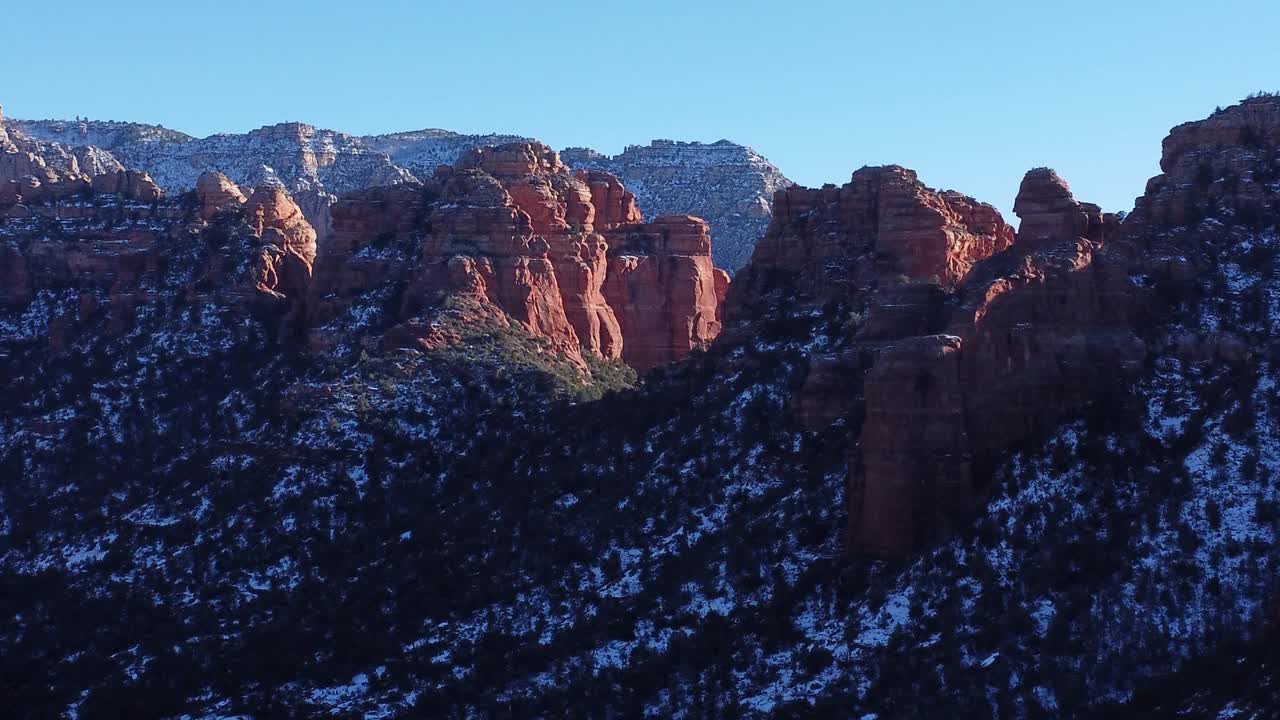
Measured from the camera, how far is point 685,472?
91.9 metres

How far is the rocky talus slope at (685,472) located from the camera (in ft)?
250

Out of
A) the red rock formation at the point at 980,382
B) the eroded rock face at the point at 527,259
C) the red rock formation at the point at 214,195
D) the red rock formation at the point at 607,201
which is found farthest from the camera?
the red rock formation at the point at 214,195

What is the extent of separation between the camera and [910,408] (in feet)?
261

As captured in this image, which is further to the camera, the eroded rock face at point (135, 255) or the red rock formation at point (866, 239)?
the eroded rock face at point (135, 255)

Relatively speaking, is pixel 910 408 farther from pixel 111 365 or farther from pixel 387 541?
pixel 111 365

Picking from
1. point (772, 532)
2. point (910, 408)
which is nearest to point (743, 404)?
point (772, 532)

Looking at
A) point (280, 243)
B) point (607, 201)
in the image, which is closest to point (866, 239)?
point (607, 201)

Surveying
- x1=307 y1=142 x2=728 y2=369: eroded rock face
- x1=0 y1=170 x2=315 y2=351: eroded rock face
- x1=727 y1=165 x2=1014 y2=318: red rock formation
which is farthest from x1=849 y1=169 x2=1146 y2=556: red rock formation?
x1=0 y1=170 x2=315 y2=351: eroded rock face

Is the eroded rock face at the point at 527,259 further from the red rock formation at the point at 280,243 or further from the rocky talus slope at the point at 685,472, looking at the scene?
the red rock formation at the point at 280,243

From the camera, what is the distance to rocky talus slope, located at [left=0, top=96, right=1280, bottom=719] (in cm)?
7606

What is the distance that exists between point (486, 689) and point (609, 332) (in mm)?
39749

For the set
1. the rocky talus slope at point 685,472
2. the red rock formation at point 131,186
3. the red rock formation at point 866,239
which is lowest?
the rocky talus slope at point 685,472

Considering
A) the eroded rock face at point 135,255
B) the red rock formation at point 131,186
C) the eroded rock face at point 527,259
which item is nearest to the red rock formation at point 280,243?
the eroded rock face at point 135,255

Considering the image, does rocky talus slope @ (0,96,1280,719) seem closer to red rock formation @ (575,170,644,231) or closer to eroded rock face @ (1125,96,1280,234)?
eroded rock face @ (1125,96,1280,234)
